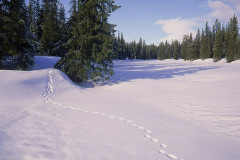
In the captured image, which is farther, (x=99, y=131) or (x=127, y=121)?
(x=127, y=121)

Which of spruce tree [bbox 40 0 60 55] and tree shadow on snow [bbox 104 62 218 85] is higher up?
spruce tree [bbox 40 0 60 55]

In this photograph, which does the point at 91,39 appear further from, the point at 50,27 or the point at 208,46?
the point at 208,46

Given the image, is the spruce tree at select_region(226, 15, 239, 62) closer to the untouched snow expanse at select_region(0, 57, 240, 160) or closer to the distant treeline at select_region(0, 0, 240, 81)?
the distant treeline at select_region(0, 0, 240, 81)

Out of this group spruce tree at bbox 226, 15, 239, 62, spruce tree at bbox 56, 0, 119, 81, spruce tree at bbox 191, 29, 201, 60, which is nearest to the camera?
spruce tree at bbox 56, 0, 119, 81

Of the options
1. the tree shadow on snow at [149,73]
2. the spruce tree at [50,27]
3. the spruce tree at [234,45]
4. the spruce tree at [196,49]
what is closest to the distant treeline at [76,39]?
the tree shadow on snow at [149,73]

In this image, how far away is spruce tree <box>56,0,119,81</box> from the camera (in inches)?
441

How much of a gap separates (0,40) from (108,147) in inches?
503

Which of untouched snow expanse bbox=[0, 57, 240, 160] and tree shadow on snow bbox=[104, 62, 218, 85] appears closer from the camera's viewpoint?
untouched snow expanse bbox=[0, 57, 240, 160]

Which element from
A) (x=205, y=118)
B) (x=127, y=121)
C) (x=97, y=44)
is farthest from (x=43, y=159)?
(x=97, y=44)

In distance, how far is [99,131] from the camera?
11.8ft

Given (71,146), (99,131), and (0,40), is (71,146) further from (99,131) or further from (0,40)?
(0,40)

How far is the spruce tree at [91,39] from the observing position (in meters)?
11.2

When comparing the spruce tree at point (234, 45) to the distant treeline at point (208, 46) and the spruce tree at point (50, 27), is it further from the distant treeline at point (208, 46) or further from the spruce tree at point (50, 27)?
the spruce tree at point (50, 27)

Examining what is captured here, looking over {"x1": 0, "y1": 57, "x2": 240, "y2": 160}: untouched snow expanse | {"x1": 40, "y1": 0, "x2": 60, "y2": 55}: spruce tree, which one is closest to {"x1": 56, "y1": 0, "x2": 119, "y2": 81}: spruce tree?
{"x1": 0, "y1": 57, "x2": 240, "y2": 160}: untouched snow expanse
